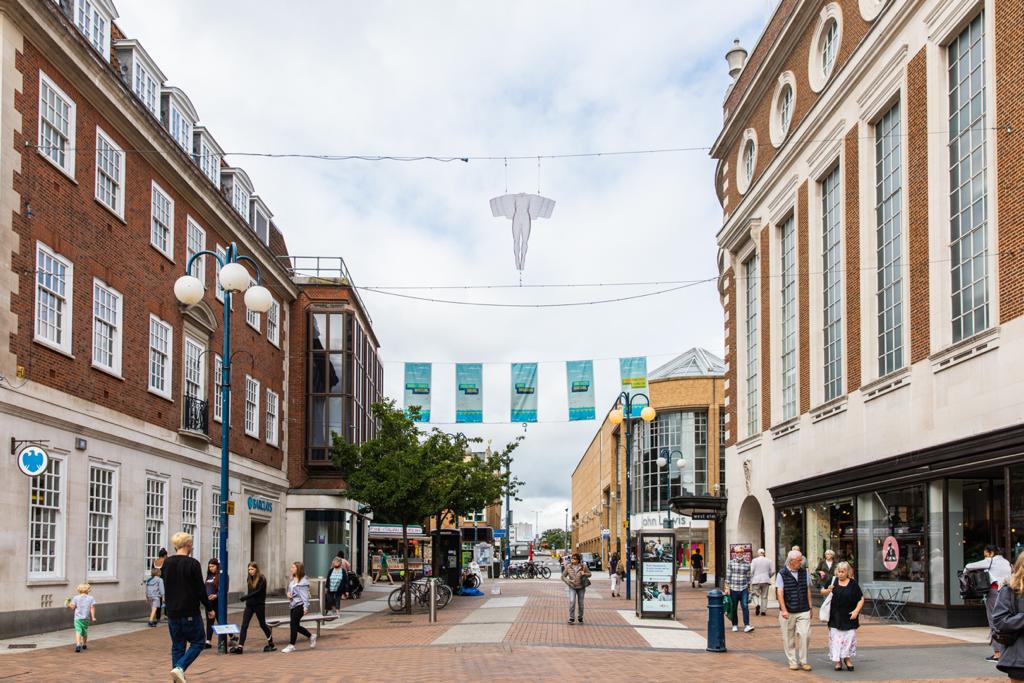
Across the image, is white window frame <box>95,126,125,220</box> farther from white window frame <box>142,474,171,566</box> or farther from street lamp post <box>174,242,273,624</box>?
street lamp post <box>174,242,273,624</box>

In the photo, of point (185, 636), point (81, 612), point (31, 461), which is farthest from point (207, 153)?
point (185, 636)

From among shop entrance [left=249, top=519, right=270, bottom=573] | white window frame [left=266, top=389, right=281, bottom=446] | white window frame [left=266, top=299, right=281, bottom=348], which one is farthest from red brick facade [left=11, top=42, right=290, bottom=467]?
shop entrance [left=249, top=519, right=270, bottom=573]

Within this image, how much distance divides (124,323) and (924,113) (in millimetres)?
18203

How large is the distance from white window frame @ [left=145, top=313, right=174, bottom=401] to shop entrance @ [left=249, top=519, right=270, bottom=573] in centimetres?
1137

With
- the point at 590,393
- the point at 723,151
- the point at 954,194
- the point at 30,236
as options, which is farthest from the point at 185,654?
the point at 723,151

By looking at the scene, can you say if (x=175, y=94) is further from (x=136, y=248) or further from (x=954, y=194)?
(x=954, y=194)

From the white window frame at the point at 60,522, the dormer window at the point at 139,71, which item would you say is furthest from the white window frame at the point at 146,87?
the white window frame at the point at 60,522

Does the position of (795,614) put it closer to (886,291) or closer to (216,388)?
(886,291)

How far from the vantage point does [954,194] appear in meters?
22.0

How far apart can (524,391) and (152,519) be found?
12802 mm

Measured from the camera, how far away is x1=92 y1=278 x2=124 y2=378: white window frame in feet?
79.3

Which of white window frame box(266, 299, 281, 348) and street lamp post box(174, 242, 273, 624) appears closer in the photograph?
street lamp post box(174, 242, 273, 624)

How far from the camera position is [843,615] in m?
15.5

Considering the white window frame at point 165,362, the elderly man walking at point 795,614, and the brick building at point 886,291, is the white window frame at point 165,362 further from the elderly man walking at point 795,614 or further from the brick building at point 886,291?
the elderly man walking at point 795,614
